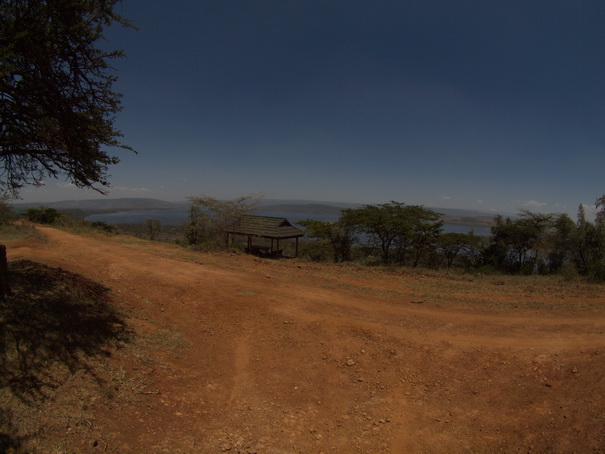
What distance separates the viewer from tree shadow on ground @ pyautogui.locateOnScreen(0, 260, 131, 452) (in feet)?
13.1

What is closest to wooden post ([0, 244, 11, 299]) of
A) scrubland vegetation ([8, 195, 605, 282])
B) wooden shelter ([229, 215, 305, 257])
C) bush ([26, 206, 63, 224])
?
scrubland vegetation ([8, 195, 605, 282])

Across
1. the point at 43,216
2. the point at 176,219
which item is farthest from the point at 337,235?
the point at 176,219

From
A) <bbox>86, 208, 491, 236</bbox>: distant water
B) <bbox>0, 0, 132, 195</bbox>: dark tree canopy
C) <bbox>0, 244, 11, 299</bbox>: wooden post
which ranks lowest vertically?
<bbox>86, 208, 491, 236</bbox>: distant water

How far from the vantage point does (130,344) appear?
5949 millimetres

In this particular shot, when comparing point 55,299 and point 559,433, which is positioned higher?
point 55,299

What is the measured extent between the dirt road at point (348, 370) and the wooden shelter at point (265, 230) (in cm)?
1100

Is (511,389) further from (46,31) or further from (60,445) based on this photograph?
(46,31)

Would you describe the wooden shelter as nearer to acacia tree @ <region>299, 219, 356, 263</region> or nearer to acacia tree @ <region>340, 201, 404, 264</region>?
acacia tree @ <region>299, 219, 356, 263</region>

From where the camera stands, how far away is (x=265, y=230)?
21938mm

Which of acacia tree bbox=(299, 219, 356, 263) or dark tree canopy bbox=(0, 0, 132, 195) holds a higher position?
dark tree canopy bbox=(0, 0, 132, 195)

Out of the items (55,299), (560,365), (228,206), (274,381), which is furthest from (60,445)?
(228,206)

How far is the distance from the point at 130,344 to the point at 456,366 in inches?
253

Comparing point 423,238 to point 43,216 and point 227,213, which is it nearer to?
point 227,213

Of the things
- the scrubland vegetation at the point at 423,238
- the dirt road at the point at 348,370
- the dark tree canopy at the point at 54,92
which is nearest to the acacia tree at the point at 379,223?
the scrubland vegetation at the point at 423,238
